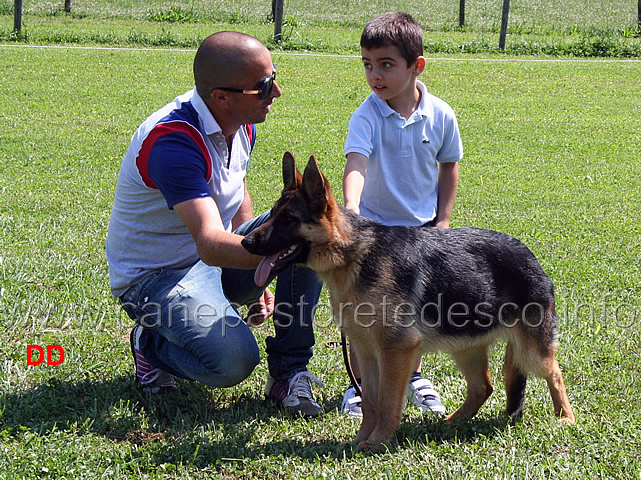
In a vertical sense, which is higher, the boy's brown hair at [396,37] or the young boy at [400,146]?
the boy's brown hair at [396,37]

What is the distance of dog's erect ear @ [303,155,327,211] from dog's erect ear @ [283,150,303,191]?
11cm

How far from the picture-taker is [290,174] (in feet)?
10.9

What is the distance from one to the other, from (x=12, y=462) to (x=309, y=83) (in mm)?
13668

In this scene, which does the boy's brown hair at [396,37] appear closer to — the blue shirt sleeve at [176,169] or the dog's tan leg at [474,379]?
the blue shirt sleeve at [176,169]

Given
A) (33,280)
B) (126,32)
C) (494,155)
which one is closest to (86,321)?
(33,280)

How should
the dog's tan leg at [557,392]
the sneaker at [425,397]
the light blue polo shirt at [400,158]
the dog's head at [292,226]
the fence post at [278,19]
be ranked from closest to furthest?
the dog's head at [292,226] → the dog's tan leg at [557,392] → the sneaker at [425,397] → the light blue polo shirt at [400,158] → the fence post at [278,19]

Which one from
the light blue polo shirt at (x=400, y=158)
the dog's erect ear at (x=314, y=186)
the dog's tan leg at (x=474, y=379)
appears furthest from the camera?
the light blue polo shirt at (x=400, y=158)

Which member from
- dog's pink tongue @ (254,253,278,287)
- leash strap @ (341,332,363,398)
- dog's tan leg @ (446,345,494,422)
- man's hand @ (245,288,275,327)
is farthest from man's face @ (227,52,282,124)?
dog's tan leg @ (446,345,494,422)

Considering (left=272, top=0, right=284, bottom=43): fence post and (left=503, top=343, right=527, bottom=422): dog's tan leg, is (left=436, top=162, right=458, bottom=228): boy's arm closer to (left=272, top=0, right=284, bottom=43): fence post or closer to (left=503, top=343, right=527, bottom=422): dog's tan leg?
(left=503, top=343, right=527, bottom=422): dog's tan leg

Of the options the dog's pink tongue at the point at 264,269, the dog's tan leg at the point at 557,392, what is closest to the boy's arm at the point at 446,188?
the dog's tan leg at the point at 557,392

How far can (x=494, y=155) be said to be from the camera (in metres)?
10.5

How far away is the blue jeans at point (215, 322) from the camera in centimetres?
365

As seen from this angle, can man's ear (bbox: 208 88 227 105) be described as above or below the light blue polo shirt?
above

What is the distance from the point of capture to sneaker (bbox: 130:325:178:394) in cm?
393
